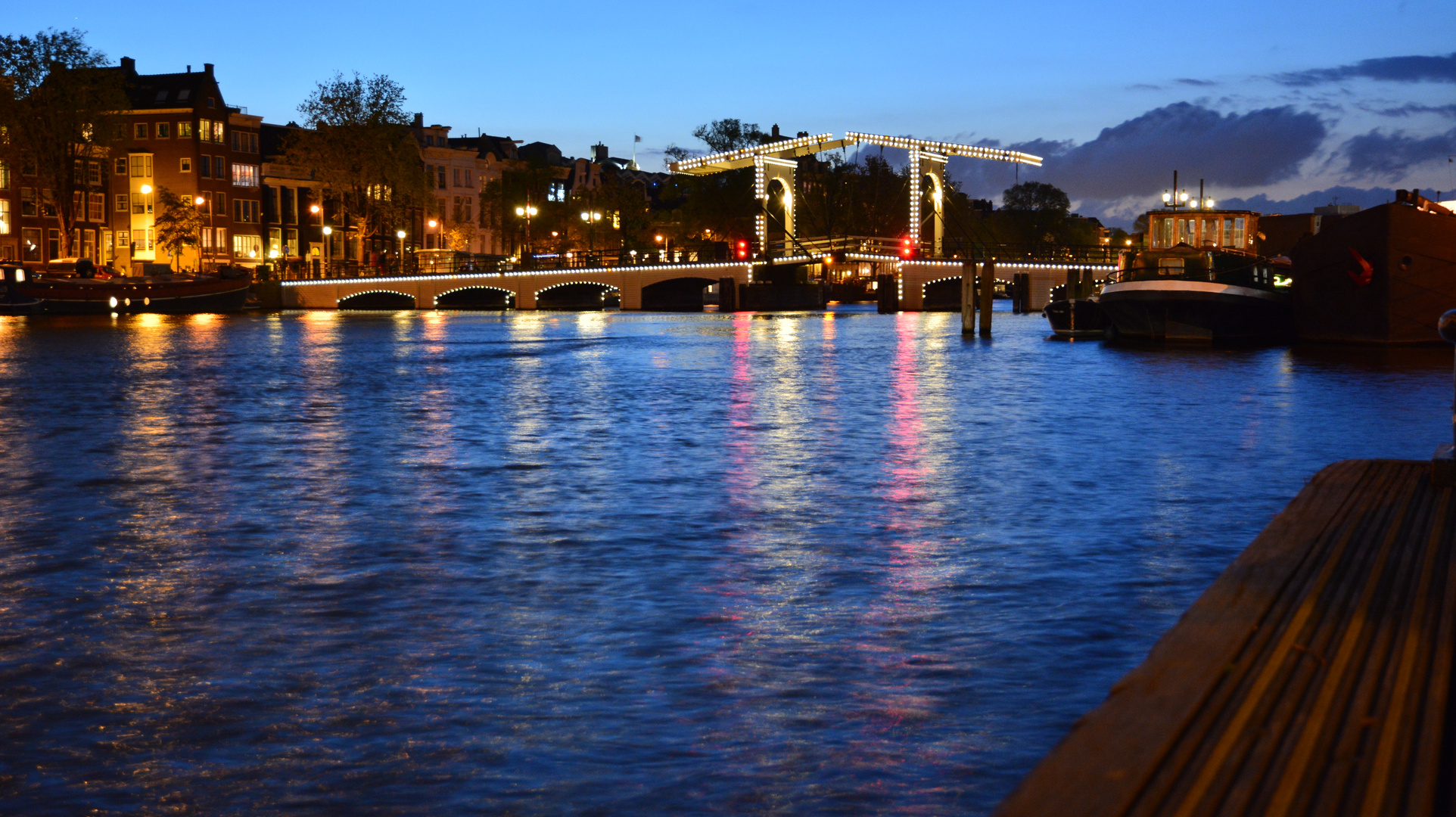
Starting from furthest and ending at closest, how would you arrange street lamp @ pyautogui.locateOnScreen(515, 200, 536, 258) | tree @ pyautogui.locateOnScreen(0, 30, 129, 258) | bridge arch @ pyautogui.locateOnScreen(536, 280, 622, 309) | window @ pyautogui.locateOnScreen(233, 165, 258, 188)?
street lamp @ pyautogui.locateOnScreen(515, 200, 536, 258)
bridge arch @ pyautogui.locateOnScreen(536, 280, 622, 309)
window @ pyautogui.locateOnScreen(233, 165, 258, 188)
tree @ pyautogui.locateOnScreen(0, 30, 129, 258)

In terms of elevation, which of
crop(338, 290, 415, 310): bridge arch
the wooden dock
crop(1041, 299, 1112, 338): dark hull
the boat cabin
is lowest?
the wooden dock

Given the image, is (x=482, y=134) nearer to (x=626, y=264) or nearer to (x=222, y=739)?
(x=626, y=264)

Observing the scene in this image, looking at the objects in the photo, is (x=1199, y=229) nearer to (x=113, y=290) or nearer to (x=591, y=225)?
(x=113, y=290)

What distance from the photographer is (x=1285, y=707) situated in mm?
3287

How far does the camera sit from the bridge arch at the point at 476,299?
9638 centimetres

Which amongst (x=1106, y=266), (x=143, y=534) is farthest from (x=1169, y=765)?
(x=1106, y=266)

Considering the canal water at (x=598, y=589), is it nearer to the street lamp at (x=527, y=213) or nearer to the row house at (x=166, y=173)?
the row house at (x=166, y=173)

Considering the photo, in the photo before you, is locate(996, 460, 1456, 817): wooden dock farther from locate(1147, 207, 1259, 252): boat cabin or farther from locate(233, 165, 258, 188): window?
locate(233, 165, 258, 188): window

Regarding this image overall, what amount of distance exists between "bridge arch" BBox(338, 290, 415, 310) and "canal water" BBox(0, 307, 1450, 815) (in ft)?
238

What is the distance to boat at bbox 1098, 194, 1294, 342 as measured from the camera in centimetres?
3738

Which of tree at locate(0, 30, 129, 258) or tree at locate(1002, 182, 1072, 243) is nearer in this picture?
tree at locate(0, 30, 129, 258)

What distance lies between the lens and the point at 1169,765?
289cm

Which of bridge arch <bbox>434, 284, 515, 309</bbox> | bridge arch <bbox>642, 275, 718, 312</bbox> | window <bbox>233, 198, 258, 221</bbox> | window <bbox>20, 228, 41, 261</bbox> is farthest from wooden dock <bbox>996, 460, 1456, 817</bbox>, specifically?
bridge arch <bbox>434, 284, 515, 309</bbox>

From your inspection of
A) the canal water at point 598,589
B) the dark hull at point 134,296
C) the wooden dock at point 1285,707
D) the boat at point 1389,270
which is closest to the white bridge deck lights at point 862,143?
the dark hull at point 134,296
